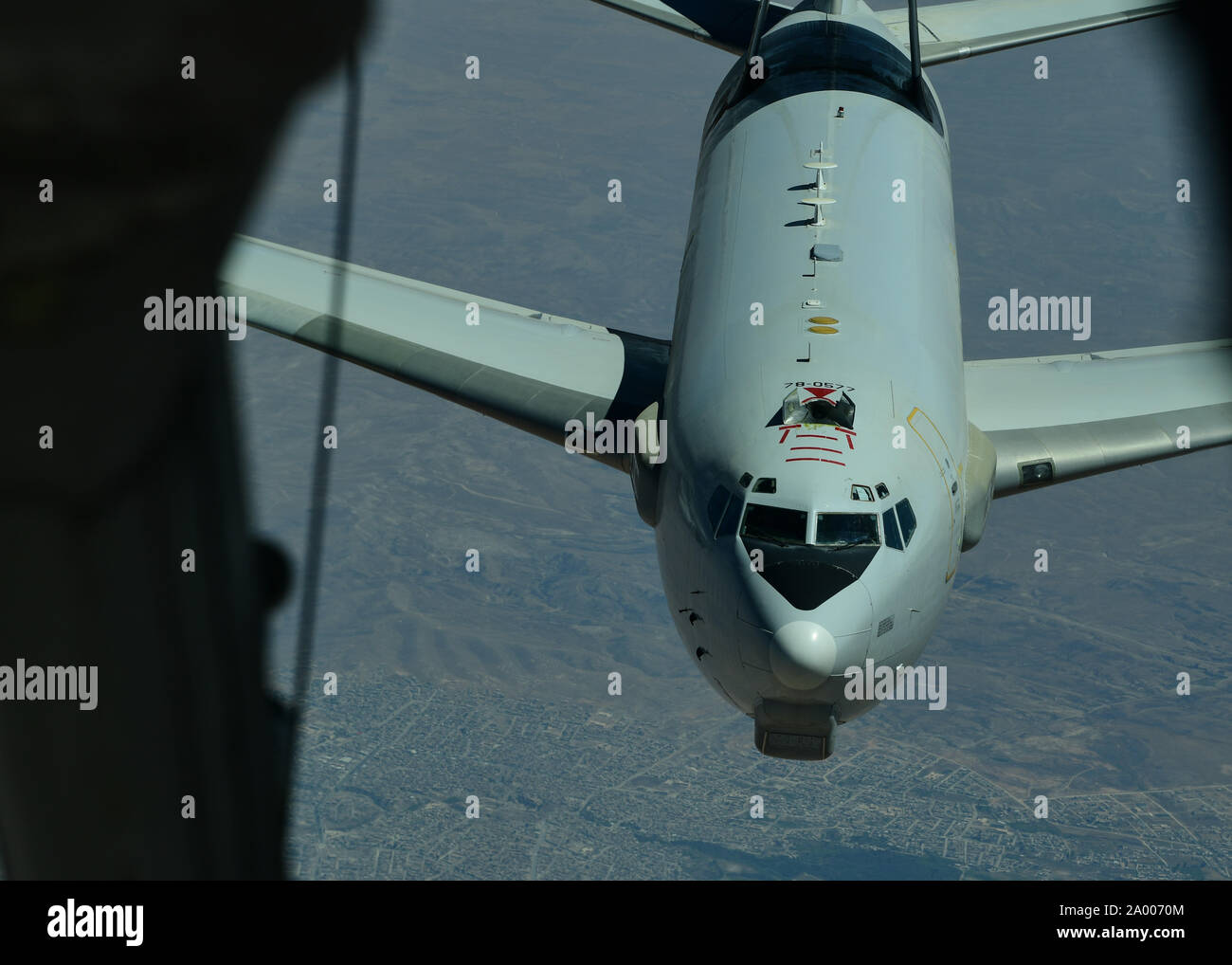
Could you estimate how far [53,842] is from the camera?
5.15 metres

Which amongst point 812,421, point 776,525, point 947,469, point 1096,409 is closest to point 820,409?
point 812,421

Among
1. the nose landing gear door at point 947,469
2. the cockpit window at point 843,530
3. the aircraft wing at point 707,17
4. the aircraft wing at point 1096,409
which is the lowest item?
the cockpit window at point 843,530

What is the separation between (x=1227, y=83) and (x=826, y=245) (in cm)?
2102

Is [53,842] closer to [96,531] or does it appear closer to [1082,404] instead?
[96,531]

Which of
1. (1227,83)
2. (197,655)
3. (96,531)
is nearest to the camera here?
(96,531)

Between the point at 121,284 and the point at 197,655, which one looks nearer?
the point at 121,284

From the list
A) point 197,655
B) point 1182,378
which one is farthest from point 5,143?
point 1182,378

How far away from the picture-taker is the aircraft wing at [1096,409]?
34.2 meters

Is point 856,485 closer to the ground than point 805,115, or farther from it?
closer to the ground

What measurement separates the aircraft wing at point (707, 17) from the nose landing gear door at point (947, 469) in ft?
70.7

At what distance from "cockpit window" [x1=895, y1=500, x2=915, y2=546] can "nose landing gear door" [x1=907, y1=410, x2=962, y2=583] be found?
181 centimetres

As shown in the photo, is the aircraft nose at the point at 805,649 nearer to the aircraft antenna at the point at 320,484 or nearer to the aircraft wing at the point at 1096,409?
the aircraft wing at the point at 1096,409

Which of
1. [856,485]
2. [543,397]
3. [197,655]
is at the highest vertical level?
[543,397]

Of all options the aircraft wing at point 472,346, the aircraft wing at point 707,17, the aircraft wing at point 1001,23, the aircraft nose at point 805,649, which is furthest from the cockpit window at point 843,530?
the aircraft wing at point 1001,23
